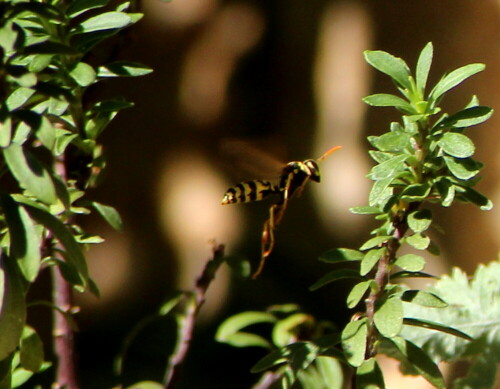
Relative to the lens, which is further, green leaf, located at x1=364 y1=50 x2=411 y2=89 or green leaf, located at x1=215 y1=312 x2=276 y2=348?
green leaf, located at x1=215 y1=312 x2=276 y2=348

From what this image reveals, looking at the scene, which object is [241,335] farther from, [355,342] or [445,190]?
[445,190]

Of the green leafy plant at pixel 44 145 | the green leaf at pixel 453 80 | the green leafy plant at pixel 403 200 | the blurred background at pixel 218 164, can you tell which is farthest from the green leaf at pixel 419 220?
the blurred background at pixel 218 164

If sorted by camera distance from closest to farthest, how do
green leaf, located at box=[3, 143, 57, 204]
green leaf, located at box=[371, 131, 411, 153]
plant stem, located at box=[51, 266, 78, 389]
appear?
1. green leaf, located at box=[3, 143, 57, 204]
2. green leaf, located at box=[371, 131, 411, 153]
3. plant stem, located at box=[51, 266, 78, 389]

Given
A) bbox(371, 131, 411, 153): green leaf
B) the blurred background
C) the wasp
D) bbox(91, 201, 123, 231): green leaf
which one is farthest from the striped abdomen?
the blurred background

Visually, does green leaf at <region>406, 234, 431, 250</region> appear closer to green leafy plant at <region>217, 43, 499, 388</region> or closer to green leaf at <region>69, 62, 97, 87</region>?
green leafy plant at <region>217, 43, 499, 388</region>

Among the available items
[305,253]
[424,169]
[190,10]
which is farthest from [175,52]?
[424,169]

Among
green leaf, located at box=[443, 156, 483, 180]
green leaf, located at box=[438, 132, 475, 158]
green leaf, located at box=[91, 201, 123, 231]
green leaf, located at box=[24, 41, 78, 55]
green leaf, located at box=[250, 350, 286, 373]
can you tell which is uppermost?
green leaf, located at box=[24, 41, 78, 55]

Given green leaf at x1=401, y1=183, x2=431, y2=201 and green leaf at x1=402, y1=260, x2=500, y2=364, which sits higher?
green leaf at x1=401, y1=183, x2=431, y2=201
